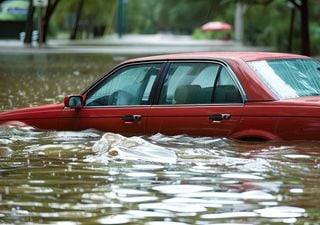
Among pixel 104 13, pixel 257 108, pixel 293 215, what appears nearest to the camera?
pixel 293 215

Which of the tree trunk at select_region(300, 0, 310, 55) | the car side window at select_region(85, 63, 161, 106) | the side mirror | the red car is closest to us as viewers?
the red car

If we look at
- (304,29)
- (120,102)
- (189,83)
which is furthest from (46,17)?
(189,83)

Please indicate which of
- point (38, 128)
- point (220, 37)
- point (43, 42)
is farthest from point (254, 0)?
point (220, 37)

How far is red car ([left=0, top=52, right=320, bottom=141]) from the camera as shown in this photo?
8.06 meters

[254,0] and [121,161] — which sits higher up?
[254,0]

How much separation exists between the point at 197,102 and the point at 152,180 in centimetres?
171

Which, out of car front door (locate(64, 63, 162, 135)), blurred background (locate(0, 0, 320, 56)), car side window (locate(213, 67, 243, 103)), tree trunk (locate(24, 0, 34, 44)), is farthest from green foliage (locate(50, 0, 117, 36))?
car side window (locate(213, 67, 243, 103))

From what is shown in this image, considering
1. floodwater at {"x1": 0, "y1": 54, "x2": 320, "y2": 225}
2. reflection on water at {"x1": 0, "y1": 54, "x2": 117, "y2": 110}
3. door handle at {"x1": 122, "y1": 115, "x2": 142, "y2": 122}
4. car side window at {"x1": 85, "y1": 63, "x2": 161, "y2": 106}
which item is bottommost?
reflection on water at {"x1": 0, "y1": 54, "x2": 117, "y2": 110}

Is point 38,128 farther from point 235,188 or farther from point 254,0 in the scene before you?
point 254,0

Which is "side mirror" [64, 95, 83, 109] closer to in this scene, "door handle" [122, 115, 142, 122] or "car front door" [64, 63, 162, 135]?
"car front door" [64, 63, 162, 135]

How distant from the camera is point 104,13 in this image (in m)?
78.2

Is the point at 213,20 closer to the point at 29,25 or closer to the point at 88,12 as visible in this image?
the point at 29,25

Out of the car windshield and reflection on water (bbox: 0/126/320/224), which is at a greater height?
the car windshield

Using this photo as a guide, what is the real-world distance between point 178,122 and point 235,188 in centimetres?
203
